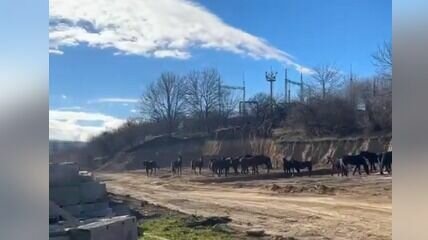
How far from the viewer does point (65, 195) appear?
6.72 feet

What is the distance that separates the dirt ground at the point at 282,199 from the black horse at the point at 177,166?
0.07 ft

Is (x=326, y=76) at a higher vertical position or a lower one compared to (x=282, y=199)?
higher

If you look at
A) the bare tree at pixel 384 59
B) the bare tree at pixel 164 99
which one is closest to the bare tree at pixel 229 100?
the bare tree at pixel 164 99

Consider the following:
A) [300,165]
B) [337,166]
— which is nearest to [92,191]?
[300,165]

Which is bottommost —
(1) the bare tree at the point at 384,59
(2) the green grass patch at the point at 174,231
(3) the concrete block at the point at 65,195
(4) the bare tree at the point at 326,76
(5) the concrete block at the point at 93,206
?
(2) the green grass patch at the point at 174,231

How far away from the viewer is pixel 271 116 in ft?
6.69

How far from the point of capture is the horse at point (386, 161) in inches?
76.7

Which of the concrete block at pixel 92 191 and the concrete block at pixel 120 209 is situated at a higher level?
the concrete block at pixel 92 191

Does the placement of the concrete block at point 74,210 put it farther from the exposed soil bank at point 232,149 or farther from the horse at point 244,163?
the horse at point 244,163

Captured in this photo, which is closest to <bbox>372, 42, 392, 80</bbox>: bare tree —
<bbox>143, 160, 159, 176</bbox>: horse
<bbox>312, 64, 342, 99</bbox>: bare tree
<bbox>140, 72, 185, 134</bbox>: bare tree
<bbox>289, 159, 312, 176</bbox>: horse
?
<bbox>312, 64, 342, 99</bbox>: bare tree

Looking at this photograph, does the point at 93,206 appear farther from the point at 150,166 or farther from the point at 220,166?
the point at 220,166

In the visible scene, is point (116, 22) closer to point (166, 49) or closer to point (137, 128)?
point (166, 49)

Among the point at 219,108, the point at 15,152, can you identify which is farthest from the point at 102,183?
the point at 219,108

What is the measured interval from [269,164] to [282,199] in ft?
0.40
